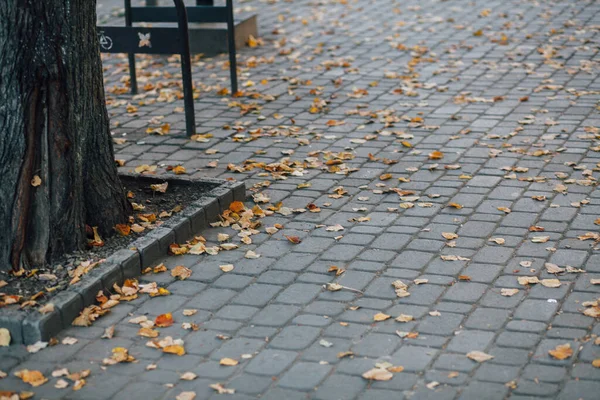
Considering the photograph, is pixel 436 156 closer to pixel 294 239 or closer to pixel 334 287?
pixel 294 239

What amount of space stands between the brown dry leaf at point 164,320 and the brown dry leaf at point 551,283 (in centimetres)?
205

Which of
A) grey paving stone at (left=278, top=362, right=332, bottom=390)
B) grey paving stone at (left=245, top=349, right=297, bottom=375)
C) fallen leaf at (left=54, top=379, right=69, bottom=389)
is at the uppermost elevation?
grey paving stone at (left=278, top=362, right=332, bottom=390)

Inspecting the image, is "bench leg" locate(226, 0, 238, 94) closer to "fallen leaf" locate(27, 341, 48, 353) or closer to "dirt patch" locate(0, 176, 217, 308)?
"dirt patch" locate(0, 176, 217, 308)

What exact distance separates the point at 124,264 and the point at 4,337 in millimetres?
817

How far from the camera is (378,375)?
4.19 m

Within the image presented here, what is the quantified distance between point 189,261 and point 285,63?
5341mm

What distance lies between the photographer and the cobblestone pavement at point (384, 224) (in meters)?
4.29

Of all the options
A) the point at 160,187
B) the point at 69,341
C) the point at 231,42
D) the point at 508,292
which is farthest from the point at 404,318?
the point at 231,42

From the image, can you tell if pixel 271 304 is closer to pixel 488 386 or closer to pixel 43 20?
pixel 488 386

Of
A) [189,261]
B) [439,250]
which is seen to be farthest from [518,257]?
[189,261]

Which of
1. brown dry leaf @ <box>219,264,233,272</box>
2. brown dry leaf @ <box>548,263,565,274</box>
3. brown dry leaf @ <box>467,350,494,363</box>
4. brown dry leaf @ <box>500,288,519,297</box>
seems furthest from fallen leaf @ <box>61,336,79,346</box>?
brown dry leaf @ <box>548,263,565,274</box>

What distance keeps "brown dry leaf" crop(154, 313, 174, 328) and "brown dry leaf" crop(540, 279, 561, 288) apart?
2053 mm

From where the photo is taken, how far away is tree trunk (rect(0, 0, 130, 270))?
16.5 ft

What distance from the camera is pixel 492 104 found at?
339 inches
